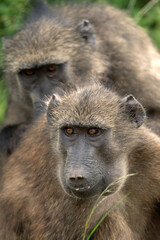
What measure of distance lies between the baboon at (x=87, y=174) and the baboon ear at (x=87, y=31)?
2.23 meters

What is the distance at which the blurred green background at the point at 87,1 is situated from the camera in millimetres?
8273

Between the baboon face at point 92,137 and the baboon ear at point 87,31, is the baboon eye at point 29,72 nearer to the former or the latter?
the baboon ear at point 87,31


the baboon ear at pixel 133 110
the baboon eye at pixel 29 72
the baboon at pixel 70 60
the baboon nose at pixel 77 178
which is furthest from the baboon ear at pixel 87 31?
the baboon nose at pixel 77 178

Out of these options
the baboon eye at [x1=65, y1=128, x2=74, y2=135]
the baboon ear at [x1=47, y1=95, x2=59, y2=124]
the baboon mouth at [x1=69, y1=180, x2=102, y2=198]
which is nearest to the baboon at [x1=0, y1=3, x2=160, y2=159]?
the baboon ear at [x1=47, y1=95, x2=59, y2=124]

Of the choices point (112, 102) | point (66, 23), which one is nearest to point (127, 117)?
point (112, 102)

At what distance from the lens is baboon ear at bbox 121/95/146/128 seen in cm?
473

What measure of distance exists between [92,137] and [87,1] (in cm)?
508

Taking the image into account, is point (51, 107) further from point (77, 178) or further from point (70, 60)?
point (70, 60)

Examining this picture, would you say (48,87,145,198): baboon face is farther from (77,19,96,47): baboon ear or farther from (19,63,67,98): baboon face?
(77,19,96,47): baboon ear

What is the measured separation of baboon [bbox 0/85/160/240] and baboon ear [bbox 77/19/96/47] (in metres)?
2.23

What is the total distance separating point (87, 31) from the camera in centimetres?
714

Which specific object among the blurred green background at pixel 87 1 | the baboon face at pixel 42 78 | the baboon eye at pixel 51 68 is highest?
the blurred green background at pixel 87 1

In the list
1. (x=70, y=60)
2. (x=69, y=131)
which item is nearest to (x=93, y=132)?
(x=69, y=131)

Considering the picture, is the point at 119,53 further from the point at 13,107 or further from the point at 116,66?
the point at 13,107
